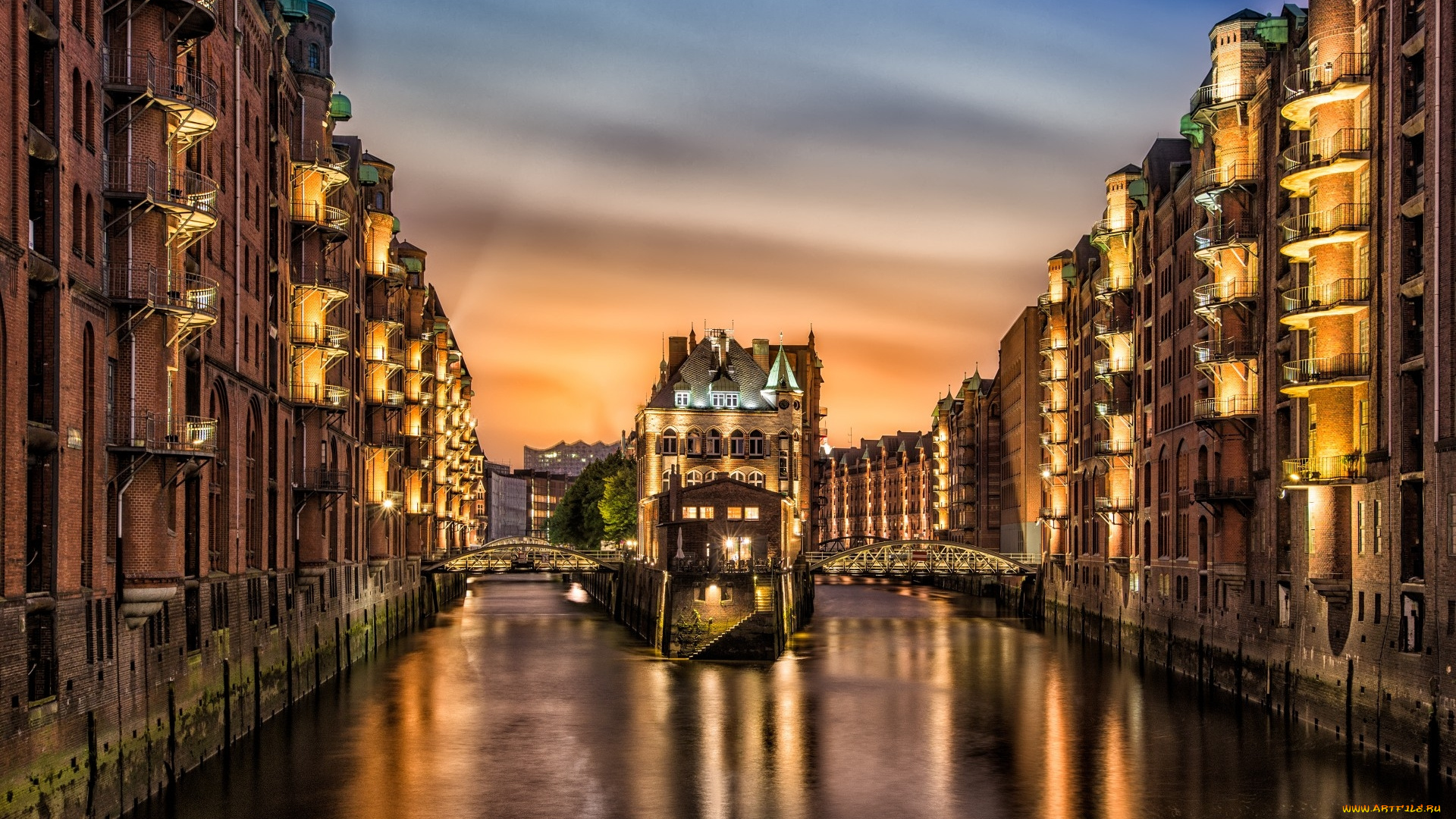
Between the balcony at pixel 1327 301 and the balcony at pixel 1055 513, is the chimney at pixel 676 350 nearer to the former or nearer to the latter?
the balcony at pixel 1055 513

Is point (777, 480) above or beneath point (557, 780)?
above

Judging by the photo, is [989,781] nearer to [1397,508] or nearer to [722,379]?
[1397,508]

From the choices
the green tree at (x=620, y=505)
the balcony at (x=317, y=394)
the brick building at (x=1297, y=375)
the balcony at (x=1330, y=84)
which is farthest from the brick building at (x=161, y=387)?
the green tree at (x=620, y=505)

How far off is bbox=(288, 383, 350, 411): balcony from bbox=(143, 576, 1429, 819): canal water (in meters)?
10.8

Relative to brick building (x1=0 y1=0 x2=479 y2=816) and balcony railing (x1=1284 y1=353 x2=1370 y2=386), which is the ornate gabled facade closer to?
brick building (x1=0 y1=0 x2=479 y2=816)

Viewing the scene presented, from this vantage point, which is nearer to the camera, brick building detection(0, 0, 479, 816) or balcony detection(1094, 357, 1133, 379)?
brick building detection(0, 0, 479, 816)

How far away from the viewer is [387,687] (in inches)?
2376

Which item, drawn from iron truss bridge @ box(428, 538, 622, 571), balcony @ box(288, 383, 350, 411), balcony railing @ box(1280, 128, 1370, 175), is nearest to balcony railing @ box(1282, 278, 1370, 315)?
balcony railing @ box(1280, 128, 1370, 175)

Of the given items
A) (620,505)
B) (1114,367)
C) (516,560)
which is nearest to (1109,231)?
(1114,367)

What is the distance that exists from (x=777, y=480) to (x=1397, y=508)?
6581 cm

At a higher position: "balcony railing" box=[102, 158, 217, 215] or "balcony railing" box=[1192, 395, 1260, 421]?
"balcony railing" box=[102, 158, 217, 215]

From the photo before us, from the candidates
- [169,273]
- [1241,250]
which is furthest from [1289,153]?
[169,273]

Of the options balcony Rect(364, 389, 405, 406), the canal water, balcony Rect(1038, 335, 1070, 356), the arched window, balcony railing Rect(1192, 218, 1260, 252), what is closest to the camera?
the arched window

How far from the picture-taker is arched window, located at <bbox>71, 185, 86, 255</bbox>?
30.2 meters
